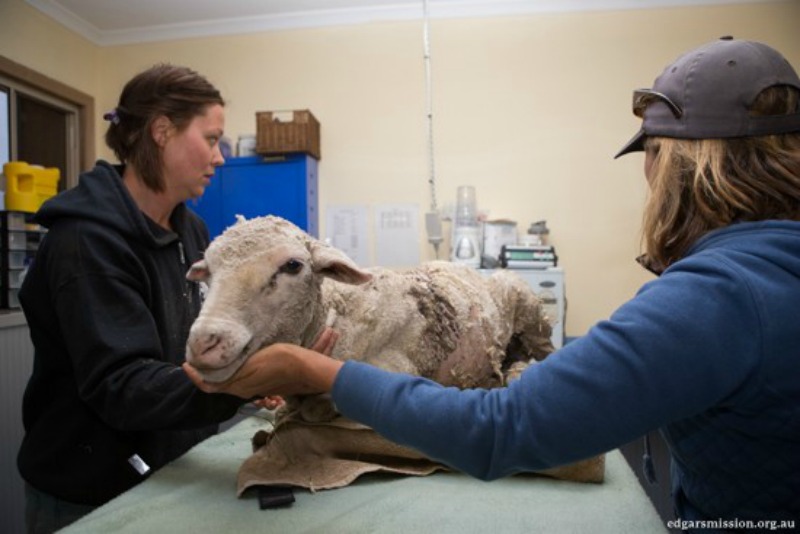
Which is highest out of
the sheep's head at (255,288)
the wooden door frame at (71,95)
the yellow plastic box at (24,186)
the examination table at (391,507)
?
the wooden door frame at (71,95)

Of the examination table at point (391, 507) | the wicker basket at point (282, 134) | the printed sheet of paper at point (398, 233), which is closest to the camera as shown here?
the examination table at point (391, 507)

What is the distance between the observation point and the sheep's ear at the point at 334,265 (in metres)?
1.22

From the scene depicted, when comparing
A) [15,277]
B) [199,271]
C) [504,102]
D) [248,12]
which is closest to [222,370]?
[199,271]

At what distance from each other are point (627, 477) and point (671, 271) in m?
0.84

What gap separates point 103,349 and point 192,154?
2.04ft

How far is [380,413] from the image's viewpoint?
0.83 metres

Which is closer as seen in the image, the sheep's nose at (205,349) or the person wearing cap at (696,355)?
the person wearing cap at (696,355)

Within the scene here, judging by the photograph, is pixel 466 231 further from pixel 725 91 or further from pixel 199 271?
pixel 725 91

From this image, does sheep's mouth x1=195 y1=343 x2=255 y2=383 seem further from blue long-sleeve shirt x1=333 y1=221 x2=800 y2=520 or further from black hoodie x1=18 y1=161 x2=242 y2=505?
blue long-sleeve shirt x1=333 y1=221 x2=800 y2=520

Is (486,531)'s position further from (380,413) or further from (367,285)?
(367,285)

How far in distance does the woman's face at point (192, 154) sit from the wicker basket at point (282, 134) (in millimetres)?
2173

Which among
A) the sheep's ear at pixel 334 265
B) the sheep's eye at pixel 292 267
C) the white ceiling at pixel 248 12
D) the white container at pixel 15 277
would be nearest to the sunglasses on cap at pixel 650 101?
the sheep's ear at pixel 334 265

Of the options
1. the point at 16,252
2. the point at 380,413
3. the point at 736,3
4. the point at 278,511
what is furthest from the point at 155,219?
the point at 736,3

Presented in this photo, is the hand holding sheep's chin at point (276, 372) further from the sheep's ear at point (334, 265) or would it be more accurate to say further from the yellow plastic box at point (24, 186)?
the yellow plastic box at point (24, 186)
